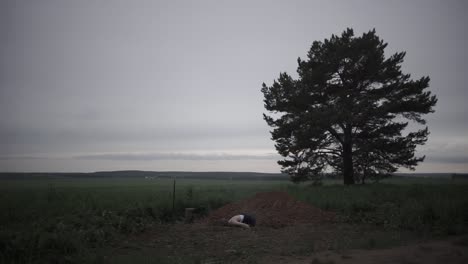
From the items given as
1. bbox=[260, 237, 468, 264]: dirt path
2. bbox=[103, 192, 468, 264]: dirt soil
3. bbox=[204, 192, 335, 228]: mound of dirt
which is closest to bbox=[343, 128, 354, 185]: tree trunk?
bbox=[204, 192, 335, 228]: mound of dirt

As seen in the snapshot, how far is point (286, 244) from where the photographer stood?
9.02 meters

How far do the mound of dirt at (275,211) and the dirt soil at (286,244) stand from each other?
0.04m

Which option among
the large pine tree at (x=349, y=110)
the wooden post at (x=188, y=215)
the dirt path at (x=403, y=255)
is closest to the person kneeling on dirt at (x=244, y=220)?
the wooden post at (x=188, y=215)

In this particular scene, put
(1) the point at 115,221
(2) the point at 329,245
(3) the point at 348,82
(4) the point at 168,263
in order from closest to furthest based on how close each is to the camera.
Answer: (4) the point at 168,263 → (2) the point at 329,245 → (1) the point at 115,221 → (3) the point at 348,82

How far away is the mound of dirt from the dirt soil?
0.04 metres

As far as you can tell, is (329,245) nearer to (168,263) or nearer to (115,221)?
(168,263)

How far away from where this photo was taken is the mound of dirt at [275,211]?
12.5 m

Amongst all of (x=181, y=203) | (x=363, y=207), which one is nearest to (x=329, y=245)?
(x=363, y=207)

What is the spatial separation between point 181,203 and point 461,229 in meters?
11.1

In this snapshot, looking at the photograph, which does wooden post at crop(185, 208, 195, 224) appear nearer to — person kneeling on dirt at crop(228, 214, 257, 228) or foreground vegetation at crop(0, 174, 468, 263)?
foreground vegetation at crop(0, 174, 468, 263)

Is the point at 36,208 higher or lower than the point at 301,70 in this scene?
lower

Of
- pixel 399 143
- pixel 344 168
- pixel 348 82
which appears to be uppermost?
pixel 348 82

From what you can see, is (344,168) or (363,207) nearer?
(363,207)

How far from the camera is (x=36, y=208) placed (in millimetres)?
12164
